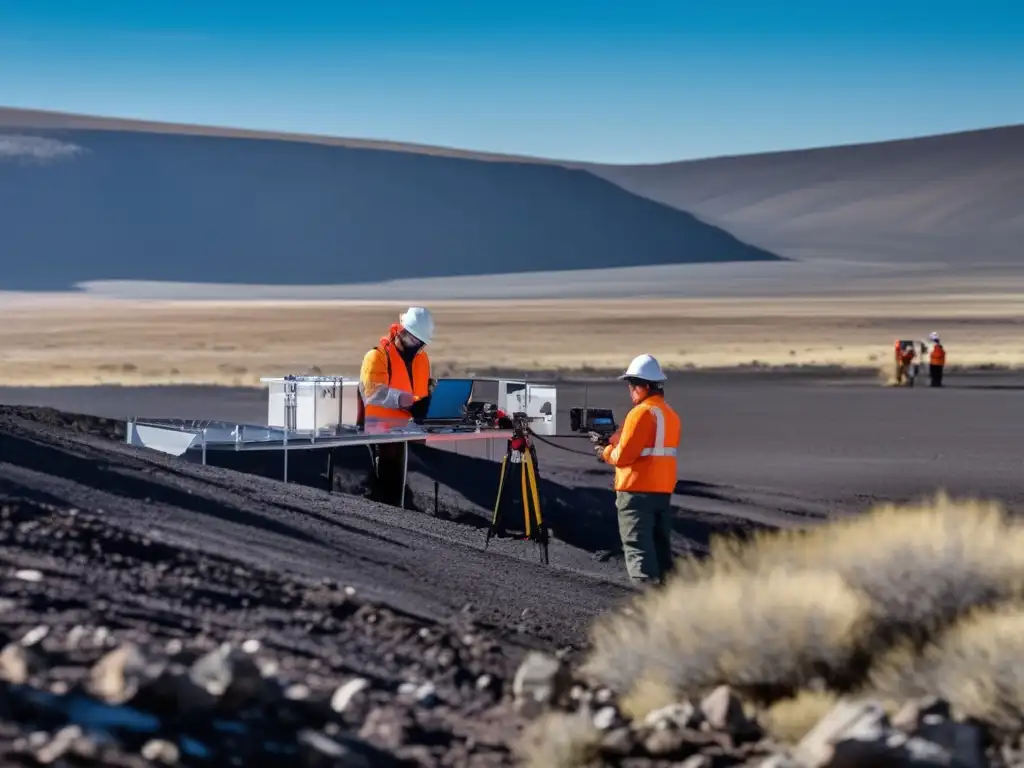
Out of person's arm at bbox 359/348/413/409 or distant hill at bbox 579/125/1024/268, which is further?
distant hill at bbox 579/125/1024/268

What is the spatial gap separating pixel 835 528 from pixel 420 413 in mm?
4440

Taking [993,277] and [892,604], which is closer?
[892,604]

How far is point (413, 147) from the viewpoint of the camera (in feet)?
562

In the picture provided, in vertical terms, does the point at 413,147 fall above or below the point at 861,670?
above

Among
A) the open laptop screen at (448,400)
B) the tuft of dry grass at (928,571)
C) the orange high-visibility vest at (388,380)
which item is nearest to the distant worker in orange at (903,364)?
the open laptop screen at (448,400)

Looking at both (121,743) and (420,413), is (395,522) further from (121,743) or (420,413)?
(121,743)

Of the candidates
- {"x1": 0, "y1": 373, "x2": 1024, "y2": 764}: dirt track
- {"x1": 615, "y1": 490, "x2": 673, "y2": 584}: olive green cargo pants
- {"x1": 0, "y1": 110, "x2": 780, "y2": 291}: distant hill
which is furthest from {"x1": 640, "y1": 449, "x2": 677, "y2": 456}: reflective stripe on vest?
{"x1": 0, "y1": 110, "x2": 780, "y2": 291}: distant hill

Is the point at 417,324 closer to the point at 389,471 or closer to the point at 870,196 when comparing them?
the point at 389,471

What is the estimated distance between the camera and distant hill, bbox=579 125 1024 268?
5832 inches

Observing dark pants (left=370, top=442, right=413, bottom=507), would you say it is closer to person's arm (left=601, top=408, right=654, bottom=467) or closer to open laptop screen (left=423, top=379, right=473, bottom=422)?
open laptop screen (left=423, top=379, right=473, bottom=422)

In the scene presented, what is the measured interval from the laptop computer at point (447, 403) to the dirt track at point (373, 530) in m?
0.82

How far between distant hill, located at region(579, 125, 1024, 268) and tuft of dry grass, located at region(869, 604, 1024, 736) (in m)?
131

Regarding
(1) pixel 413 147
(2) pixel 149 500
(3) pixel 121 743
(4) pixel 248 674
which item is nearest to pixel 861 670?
(4) pixel 248 674

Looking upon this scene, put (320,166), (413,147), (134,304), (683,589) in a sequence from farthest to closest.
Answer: (413,147)
(320,166)
(134,304)
(683,589)
